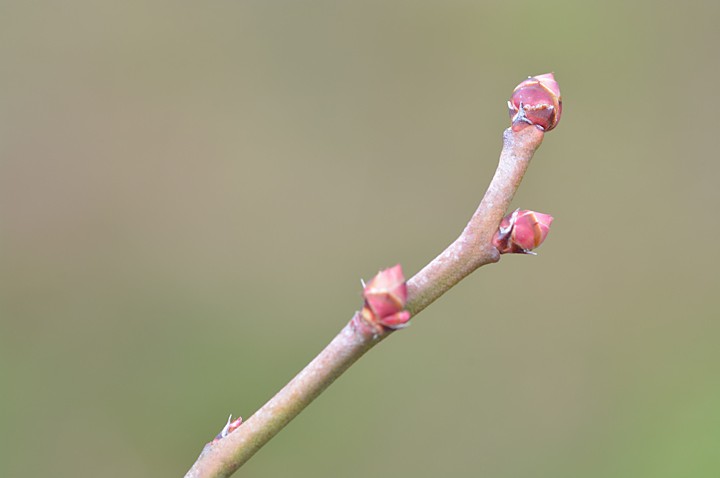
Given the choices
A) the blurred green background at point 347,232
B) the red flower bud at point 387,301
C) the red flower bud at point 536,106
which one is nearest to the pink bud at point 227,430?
the red flower bud at point 387,301

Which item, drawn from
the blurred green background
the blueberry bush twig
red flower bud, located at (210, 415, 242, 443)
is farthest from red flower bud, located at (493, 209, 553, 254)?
the blurred green background

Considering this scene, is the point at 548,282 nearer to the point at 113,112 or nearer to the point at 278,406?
the point at 113,112

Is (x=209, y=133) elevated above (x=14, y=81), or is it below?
below

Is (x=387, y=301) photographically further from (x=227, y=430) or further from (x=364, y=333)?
(x=227, y=430)

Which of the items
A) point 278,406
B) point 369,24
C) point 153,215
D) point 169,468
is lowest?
point 169,468

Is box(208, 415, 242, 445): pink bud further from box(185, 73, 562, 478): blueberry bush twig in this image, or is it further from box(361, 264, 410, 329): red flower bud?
box(361, 264, 410, 329): red flower bud

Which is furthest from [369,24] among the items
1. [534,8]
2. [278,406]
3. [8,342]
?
[278,406]
